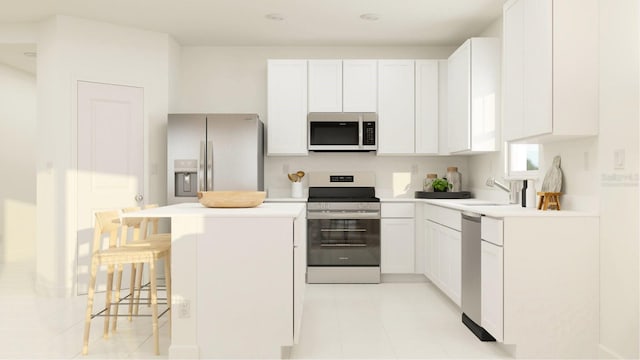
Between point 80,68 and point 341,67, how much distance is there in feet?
8.78

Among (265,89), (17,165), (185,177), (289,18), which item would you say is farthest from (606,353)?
Answer: (17,165)

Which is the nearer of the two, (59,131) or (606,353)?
(606,353)

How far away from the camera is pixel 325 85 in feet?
17.6

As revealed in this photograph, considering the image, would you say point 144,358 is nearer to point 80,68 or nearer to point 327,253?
point 327,253

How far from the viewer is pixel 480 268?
327 centimetres

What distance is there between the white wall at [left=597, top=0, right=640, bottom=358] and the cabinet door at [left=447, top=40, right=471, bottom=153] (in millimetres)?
1655

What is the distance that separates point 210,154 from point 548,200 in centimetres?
320

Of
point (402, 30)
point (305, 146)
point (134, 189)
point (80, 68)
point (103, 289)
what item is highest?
point (402, 30)

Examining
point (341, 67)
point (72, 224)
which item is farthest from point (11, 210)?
point (341, 67)

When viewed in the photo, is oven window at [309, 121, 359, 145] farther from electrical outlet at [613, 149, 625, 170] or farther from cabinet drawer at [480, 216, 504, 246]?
electrical outlet at [613, 149, 625, 170]

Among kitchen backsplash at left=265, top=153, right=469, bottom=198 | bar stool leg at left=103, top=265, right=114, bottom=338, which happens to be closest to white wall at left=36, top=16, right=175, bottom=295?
bar stool leg at left=103, top=265, right=114, bottom=338

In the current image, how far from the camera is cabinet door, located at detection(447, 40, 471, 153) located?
14.9 ft

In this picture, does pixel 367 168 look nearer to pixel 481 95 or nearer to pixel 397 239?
pixel 397 239

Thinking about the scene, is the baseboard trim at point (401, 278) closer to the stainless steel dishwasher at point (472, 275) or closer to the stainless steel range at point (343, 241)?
the stainless steel range at point (343, 241)
